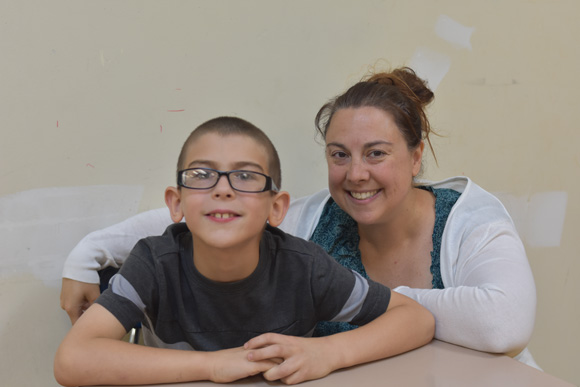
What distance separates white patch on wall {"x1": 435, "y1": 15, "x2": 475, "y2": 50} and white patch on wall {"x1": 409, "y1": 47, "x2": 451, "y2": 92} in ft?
0.21

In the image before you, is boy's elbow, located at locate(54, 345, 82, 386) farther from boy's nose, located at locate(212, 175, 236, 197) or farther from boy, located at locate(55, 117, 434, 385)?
boy's nose, located at locate(212, 175, 236, 197)

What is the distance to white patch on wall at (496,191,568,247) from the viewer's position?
2.35 meters

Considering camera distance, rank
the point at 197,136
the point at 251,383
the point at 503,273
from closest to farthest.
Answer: the point at 251,383 → the point at 197,136 → the point at 503,273

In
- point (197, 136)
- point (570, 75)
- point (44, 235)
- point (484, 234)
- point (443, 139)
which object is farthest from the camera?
point (570, 75)

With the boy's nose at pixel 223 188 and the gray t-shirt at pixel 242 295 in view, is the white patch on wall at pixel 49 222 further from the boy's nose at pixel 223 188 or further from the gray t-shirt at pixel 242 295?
the boy's nose at pixel 223 188

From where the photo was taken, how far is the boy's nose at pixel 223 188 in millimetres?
1067

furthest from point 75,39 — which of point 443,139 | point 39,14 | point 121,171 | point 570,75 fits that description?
point 570,75

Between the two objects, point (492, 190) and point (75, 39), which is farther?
point (492, 190)

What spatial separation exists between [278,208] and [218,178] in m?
0.18

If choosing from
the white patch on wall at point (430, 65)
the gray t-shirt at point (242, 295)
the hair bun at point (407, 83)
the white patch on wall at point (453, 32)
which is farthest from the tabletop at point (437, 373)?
the white patch on wall at point (453, 32)

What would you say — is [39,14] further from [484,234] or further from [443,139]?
[443,139]

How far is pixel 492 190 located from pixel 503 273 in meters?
1.05

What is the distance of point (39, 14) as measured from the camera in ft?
4.94

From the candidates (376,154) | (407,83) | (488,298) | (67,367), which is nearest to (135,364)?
(67,367)
